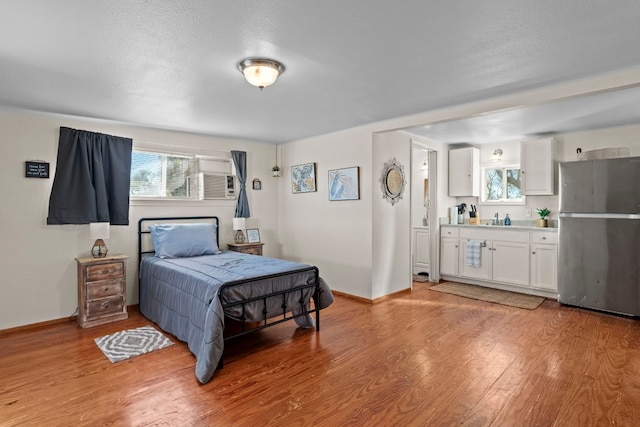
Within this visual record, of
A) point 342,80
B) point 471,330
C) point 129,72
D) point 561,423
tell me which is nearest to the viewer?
point 561,423

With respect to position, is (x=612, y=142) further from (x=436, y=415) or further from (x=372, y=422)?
(x=372, y=422)

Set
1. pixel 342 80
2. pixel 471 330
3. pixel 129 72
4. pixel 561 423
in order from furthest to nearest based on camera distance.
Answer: pixel 471 330, pixel 342 80, pixel 129 72, pixel 561 423

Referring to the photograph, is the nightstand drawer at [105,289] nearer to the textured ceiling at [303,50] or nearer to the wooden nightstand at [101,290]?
the wooden nightstand at [101,290]

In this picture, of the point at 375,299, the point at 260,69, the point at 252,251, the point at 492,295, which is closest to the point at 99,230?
the point at 252,251

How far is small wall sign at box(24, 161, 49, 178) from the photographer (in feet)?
12.2

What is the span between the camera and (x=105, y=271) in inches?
152

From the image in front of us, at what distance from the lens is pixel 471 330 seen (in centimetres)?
359

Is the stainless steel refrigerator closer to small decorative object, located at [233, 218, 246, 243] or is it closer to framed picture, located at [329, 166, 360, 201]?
framed picture, located at [329, 166, 360, 201]

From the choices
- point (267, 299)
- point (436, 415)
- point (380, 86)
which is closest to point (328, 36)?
point (380, 86)

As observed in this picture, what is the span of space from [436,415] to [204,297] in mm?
1972

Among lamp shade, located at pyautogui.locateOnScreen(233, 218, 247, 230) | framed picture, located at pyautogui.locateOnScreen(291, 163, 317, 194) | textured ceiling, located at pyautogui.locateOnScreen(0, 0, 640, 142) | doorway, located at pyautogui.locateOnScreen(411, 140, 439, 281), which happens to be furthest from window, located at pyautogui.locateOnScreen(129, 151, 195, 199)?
doorway, located at pyautogui.locateOnScreen(411, 140, 439, 281)

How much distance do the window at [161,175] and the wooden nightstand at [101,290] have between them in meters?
1.02

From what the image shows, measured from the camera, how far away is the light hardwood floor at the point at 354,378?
2.16 meters

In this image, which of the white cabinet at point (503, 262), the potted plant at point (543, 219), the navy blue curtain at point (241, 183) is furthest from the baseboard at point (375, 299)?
the potted plant at point (543, 219)
